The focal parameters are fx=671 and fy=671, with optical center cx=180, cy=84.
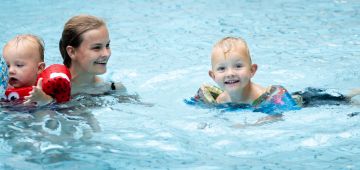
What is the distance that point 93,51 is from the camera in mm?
5496

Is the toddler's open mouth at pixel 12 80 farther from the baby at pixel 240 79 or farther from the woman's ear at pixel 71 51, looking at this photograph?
the baby at pixel 240 79

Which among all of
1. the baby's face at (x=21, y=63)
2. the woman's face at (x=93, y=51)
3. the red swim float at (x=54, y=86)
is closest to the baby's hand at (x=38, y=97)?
the red swim float at (x=54, y=86)

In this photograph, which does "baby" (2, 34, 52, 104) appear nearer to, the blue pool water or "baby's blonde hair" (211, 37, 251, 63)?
the blue pool water

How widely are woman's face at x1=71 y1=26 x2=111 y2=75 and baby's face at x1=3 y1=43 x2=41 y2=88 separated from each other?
1.37 ft

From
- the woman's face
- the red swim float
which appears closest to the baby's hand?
the red swim float

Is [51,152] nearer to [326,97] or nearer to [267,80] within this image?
[326,97]

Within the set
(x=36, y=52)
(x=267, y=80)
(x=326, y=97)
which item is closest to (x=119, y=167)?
(x=36, y=52)

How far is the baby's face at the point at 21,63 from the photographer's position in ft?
16.9

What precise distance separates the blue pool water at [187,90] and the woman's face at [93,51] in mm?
318

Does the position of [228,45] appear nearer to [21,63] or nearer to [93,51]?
[93,51]

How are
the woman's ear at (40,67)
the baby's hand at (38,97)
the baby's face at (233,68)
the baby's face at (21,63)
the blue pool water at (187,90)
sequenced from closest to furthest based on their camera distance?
the blue pool water at (187,90) < the baby's hand at (38,97) < the baby's face at (21,63) < the woman's ear at (40,67) < the baby's face at (233,68)

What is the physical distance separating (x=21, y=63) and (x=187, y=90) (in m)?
1.99

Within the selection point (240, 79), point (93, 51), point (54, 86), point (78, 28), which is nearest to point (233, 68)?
point (240, 79)

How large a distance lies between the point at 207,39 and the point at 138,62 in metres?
1.28
